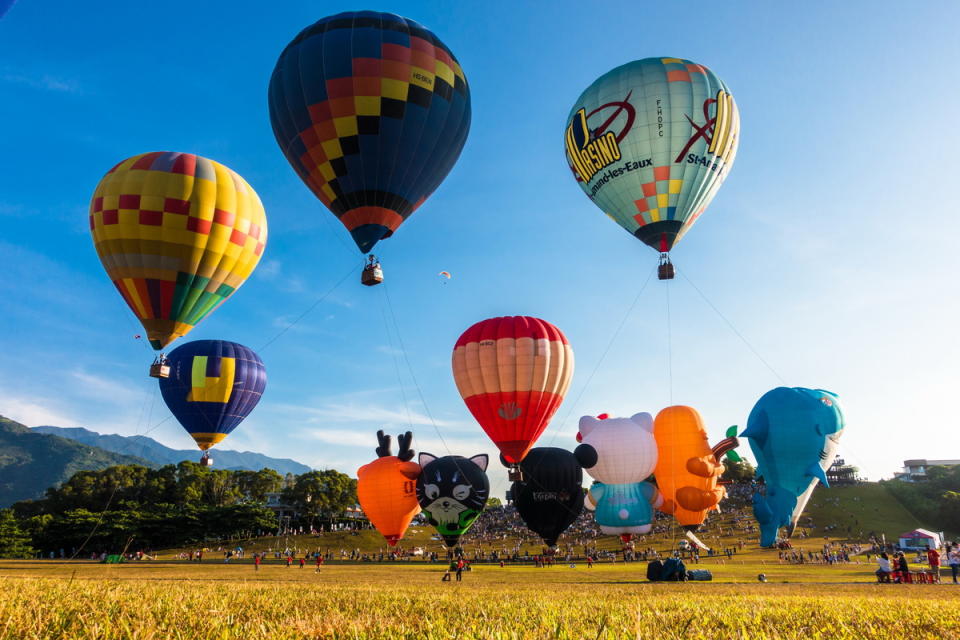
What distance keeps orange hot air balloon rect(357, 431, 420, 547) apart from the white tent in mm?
41591

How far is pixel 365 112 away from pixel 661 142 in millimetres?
12059

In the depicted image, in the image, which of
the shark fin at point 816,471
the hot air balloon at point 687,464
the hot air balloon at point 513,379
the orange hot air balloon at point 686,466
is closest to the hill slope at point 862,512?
the shark fin at point 816,471

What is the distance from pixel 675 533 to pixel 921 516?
4484cm

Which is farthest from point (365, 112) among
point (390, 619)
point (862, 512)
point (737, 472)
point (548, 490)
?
point (737, 472)

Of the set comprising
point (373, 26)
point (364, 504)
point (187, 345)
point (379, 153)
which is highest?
point (373, 26)

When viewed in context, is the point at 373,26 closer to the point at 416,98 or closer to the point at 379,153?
the point at 416,98

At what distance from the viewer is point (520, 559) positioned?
153 feet

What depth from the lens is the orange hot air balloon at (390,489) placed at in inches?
1516

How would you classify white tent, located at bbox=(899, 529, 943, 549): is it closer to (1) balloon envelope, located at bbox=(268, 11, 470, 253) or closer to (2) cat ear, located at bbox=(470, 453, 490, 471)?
(2) cat ear, located at bbox=(470, 453, 490, 471)

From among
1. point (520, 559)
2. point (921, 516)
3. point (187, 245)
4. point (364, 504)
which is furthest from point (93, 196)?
Answer: point (921, 516)

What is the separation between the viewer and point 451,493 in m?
34.0

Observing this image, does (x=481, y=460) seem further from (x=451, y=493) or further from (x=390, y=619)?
(x=390, y=619)

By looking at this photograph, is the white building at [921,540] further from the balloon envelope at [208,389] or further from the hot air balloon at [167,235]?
the hot air balloon at [167,235]

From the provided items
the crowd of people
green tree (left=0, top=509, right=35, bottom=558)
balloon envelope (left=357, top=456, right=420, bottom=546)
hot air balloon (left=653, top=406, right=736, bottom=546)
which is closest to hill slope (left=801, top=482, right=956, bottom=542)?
hot air balloon (left=653, top=406, right=736, bottom=546)
